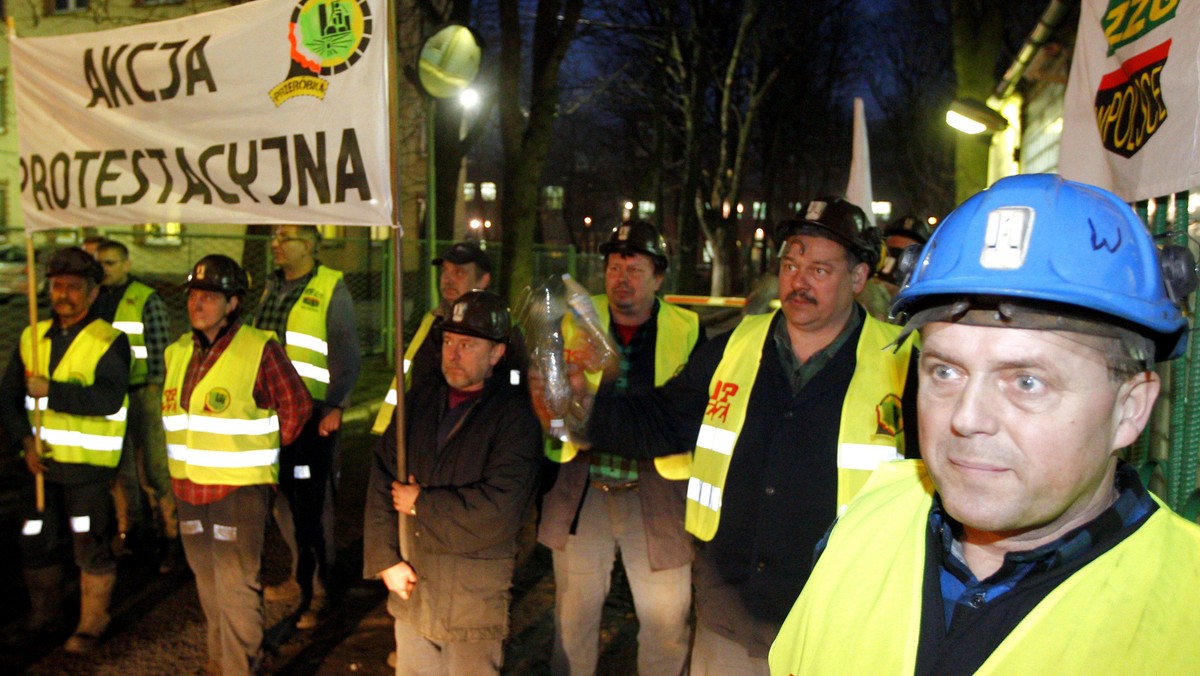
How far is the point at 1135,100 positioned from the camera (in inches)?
117

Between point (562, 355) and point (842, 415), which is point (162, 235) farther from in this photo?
point (842, 415)

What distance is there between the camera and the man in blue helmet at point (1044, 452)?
3.91ft

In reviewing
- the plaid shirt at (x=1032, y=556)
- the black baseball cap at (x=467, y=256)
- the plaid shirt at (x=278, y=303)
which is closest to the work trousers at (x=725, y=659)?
the plaid shirt at (x=1032, y=556)

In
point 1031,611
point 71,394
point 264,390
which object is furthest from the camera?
point 71,394

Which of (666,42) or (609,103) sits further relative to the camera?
(609,103)

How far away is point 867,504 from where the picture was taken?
63.7 inches

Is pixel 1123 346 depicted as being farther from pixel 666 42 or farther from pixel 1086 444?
pixel 666 42

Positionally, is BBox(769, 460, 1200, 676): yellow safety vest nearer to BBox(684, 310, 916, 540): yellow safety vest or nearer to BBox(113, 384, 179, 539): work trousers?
BBox(684, 310, 916, 540): yellow safety vest

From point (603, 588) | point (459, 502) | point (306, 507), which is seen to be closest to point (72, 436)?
point (306, 507)

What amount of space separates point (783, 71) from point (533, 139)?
18963mm

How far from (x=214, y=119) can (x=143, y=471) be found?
3063mm

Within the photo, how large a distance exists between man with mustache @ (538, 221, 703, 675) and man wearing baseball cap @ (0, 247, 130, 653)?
8.04 feet

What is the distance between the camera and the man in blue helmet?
46.9 inches

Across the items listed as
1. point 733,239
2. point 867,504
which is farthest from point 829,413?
point 733,239
